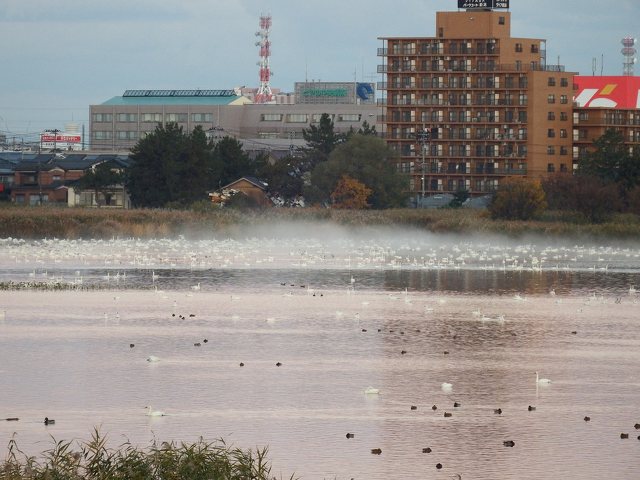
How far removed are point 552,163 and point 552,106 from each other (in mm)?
6592

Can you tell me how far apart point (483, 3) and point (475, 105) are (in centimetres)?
1255

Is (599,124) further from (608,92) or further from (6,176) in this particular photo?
(6,176)

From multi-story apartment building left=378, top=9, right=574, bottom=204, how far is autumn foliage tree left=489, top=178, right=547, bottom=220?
50.2 meters

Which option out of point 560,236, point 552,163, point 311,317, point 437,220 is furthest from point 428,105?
point 311,317

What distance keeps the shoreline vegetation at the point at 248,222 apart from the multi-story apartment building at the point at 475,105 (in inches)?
1814

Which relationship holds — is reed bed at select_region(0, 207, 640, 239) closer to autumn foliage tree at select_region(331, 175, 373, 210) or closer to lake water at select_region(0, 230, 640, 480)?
autumn foliage tree at select_region(331, 175, 373, 210)

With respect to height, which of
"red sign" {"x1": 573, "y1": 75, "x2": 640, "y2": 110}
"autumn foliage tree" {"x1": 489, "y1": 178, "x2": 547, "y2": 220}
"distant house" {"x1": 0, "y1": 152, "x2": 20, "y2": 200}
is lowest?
"autumn foliage tree" {"x1": 489, "y1": 178, "x2": 547, "y2": 220}

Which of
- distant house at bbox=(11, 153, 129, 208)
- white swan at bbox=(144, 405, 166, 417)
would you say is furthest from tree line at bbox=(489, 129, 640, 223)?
white swan at bbox=(144, 405, 166, 417)

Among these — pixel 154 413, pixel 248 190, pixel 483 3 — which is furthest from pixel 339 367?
pixel 483 3

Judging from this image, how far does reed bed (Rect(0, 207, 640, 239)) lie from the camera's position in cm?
8881

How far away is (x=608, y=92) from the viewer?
7156 inches

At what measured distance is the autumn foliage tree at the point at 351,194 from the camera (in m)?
125

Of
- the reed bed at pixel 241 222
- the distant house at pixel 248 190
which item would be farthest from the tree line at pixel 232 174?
the reed bed at pixel 241 222

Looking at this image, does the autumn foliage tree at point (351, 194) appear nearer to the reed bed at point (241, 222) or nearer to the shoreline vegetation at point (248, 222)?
the reed bed at point (241, 222)
